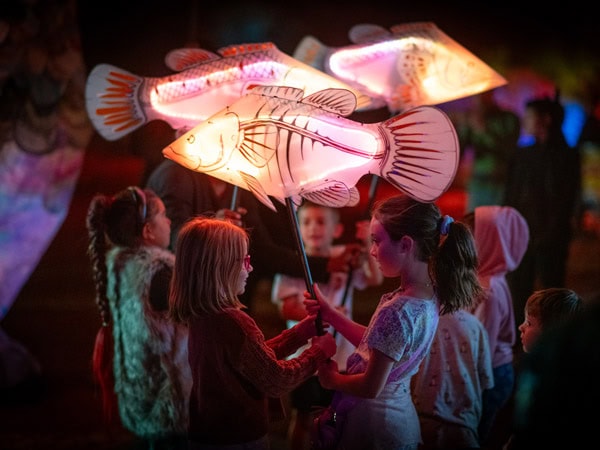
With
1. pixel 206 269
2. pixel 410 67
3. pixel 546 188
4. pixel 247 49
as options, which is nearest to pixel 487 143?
pixel 546 188

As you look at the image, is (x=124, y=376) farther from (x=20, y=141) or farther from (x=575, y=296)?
(x=20, y=141)

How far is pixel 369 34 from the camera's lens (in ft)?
9.12

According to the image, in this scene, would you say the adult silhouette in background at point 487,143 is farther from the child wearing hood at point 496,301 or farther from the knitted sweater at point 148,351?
the knitted sweater at point 148,351

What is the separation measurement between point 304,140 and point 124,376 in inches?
46.9

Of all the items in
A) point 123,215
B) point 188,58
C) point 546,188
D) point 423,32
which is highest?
point 423,32

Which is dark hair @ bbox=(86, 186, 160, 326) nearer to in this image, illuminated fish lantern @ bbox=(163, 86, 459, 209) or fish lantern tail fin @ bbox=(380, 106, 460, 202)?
illuminated fish lantern @ bbox=(163, 86, 459, 209)

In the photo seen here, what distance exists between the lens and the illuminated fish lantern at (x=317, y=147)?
1.93 meters

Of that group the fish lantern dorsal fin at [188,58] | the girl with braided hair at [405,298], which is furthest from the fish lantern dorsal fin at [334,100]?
the fish lantern dorsal fin at [188,58]

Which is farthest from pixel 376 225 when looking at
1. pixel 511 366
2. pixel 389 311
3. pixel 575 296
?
pixel 511 366

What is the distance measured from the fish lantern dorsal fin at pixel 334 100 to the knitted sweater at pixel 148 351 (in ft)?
2.77

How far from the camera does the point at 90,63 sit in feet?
13.7

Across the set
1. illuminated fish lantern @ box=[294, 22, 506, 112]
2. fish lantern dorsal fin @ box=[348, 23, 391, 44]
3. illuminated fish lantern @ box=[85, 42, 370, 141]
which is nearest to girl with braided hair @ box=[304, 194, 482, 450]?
illuminated fish lantern @ box=[85, 42, 370, 141]

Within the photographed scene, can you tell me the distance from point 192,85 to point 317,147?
671mm

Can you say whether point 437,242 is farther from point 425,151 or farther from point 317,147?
point 317,147
